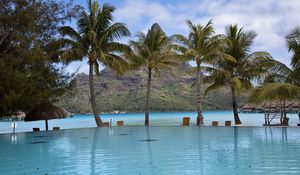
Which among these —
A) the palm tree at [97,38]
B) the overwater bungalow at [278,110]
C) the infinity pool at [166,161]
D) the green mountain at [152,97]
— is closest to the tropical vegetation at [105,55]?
the palm tree at [97,38]

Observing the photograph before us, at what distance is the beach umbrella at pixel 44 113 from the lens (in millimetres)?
21188

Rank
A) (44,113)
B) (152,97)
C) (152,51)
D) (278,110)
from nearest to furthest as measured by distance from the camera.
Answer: (44,113)
(152,51)
(278,110)
(152,97)

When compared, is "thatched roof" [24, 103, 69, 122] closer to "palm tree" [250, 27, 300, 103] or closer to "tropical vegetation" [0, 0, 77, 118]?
"tropical vegetation" [0, 0, 77, 118]

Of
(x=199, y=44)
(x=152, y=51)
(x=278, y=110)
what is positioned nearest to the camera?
(x=199, y=44)

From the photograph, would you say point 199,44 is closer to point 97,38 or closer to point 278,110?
point 97,38

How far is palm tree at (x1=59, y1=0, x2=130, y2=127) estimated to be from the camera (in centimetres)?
2308

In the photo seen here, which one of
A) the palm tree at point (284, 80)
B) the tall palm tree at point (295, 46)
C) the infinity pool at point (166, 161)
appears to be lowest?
the infinity pool at point (166, 161)

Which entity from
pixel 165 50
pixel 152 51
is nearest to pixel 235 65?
pixel 165 50

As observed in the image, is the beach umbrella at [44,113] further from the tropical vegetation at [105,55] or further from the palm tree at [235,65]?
the palm tree at [235,65]

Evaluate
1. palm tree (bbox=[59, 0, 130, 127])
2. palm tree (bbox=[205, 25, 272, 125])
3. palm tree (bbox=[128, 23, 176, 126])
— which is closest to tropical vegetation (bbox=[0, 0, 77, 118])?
palm tree (bbox=[59, 0, 130, 127])

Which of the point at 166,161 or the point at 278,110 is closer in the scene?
the point at 166,161

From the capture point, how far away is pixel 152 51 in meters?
25.7

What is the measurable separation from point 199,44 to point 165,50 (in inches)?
133

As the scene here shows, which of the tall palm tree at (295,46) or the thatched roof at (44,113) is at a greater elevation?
the tall palm tree at (295,46)
